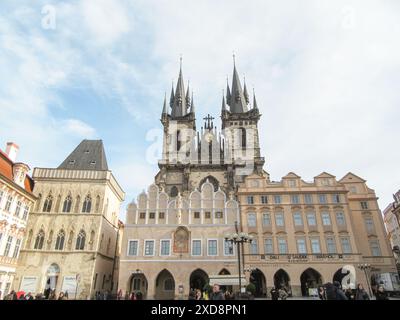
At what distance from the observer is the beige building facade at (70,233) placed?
26344 mm

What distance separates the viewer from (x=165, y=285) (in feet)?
93.7

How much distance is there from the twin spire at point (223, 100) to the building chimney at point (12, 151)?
27.8m

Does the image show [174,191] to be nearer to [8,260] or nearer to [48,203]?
[48,203]

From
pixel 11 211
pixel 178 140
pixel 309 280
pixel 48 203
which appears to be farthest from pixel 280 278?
pixel 178 140

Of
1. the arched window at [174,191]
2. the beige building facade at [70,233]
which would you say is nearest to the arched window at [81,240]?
the beige building facade at [70,233]

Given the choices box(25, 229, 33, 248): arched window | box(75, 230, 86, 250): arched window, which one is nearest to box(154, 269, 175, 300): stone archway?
box(75, 230, 86, 250): arched window

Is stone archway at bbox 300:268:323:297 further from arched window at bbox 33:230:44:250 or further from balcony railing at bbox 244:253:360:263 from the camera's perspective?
arched window at bbox 33:230:44:250

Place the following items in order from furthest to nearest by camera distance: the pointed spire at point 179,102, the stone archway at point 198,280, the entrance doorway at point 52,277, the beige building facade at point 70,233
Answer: the pointed spire at point 179,102, the stone archway at point 198,280, the beige building facade at point 70,233, the entrance doorway at point 52,277

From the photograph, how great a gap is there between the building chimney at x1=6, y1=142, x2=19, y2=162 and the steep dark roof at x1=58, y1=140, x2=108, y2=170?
15.6ft

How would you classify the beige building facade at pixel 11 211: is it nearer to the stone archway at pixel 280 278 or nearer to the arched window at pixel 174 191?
the arched window at pixel 174 191

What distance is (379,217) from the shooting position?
1205 inches

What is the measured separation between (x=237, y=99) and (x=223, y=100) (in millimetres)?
2991
